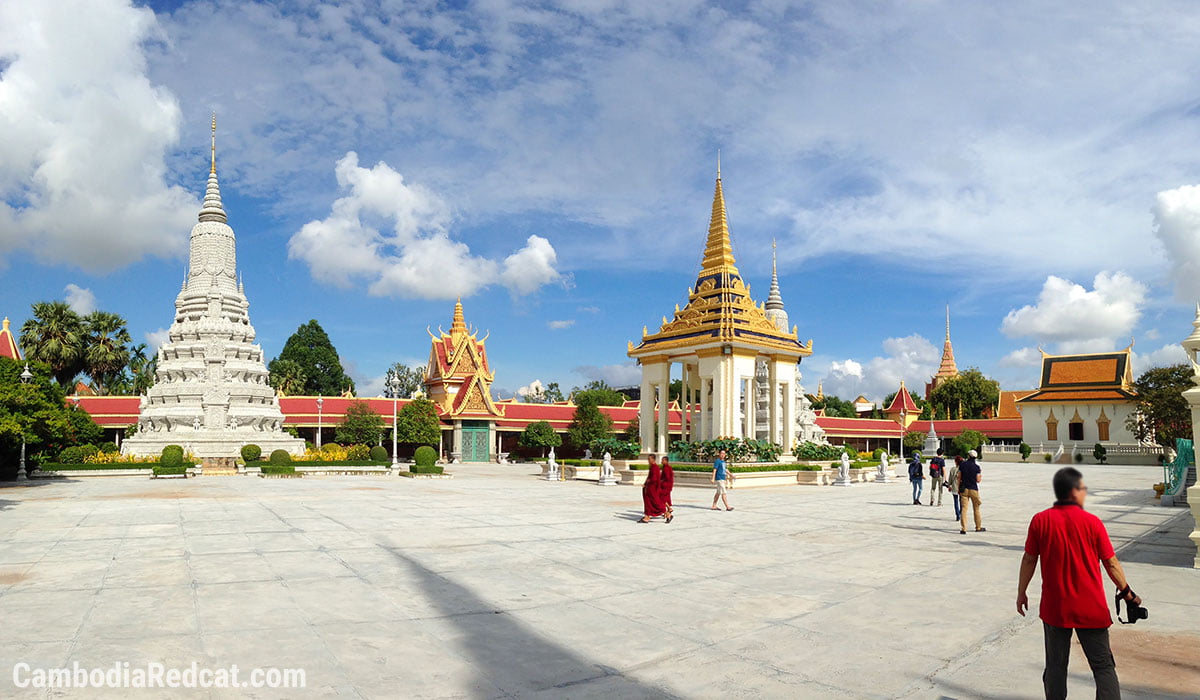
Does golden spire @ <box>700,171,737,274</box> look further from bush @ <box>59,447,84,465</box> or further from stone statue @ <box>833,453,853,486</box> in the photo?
bush @ <box>59,447,84,465</box>

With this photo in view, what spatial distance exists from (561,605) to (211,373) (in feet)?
126

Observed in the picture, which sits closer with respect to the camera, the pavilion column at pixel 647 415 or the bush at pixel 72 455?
the bush at pixel 72 455

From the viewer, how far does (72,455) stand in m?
33.2

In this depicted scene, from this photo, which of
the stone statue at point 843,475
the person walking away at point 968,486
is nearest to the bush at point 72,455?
the stone statue at point 843,475

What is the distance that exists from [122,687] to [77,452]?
3516 centimetres

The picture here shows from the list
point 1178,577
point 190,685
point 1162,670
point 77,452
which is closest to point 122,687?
point 190,685

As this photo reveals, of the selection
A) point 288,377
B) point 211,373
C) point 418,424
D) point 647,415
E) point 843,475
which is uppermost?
point 288,377

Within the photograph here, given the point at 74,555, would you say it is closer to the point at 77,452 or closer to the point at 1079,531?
→ the point at 1079,531

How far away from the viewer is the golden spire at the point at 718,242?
33.3 m

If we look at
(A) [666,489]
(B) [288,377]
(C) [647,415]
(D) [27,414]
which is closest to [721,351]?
(C) [647,415]

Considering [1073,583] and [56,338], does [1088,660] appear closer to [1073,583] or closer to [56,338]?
[1073,583]

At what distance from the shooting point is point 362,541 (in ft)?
37.6

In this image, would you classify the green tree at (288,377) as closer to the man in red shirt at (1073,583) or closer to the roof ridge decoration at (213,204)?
the roof ridge decoration at (213,204)

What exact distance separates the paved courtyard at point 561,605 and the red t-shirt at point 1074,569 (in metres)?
1.02
